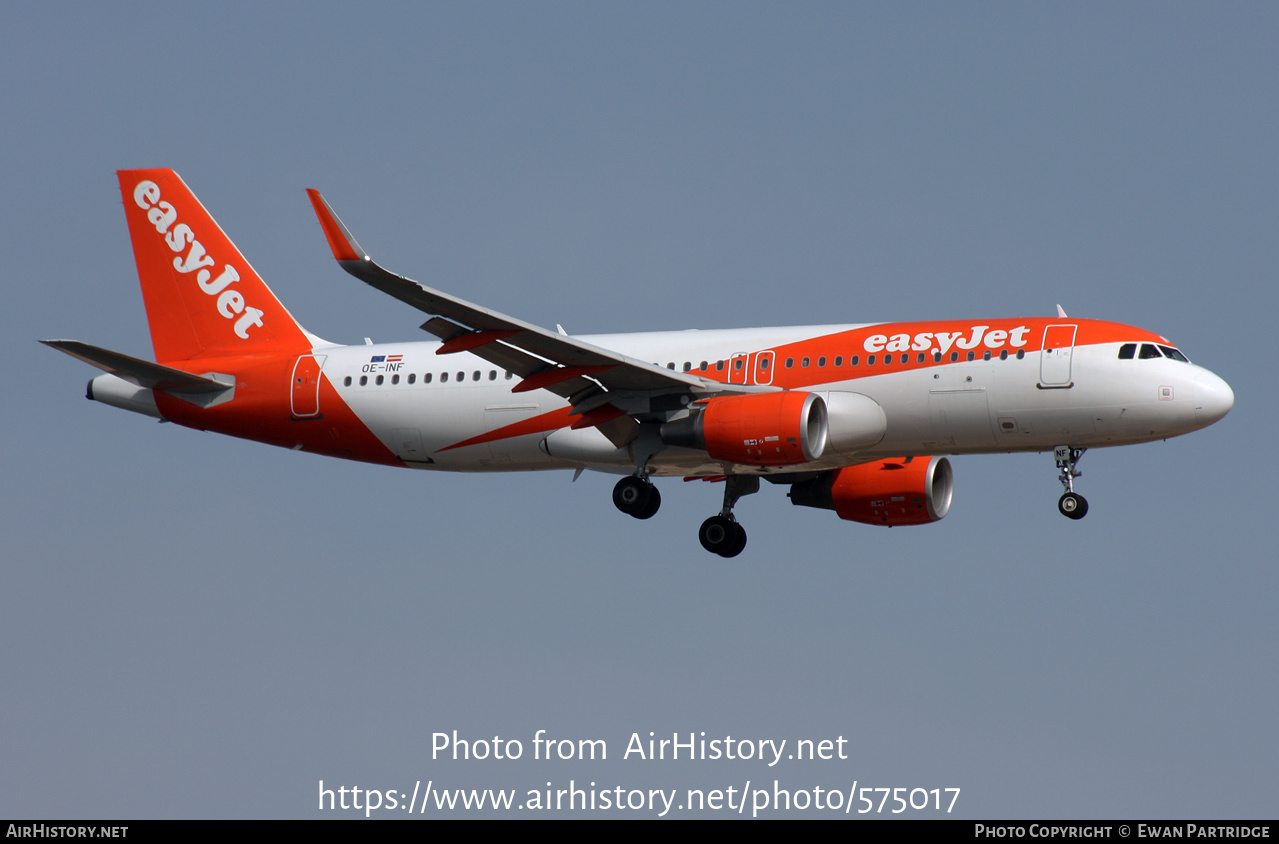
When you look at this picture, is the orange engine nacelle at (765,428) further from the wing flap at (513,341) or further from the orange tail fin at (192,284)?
the orange tail fin at (192,284)

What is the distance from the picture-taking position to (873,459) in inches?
1439

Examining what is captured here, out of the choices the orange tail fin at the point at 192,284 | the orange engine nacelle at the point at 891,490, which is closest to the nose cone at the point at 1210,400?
the orange engine nacelle at the point at 891,490

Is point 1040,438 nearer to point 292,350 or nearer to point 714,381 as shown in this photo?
point 714,381

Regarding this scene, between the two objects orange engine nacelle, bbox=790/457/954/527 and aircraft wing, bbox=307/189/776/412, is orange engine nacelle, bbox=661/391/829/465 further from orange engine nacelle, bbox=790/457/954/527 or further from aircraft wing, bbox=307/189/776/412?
orange engine nacelle, bbox=790/457/954/527

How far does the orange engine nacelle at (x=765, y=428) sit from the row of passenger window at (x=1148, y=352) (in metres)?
6.42

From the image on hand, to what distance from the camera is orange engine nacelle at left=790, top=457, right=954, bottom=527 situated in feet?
131

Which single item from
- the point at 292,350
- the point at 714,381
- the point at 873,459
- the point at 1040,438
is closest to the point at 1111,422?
the point at 1040,438

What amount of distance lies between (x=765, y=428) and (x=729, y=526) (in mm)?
6562

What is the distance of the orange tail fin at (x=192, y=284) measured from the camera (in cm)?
4241

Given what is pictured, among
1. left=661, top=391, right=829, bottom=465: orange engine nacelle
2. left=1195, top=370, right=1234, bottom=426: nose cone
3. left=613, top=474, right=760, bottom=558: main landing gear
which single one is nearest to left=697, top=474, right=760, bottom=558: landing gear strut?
left=613, top=474, right=760, bottom=558: main landing gear

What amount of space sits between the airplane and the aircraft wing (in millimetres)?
54

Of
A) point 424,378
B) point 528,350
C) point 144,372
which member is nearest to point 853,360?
point 528,350

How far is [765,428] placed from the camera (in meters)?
34.4

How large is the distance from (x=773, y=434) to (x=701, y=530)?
22.4 ft
